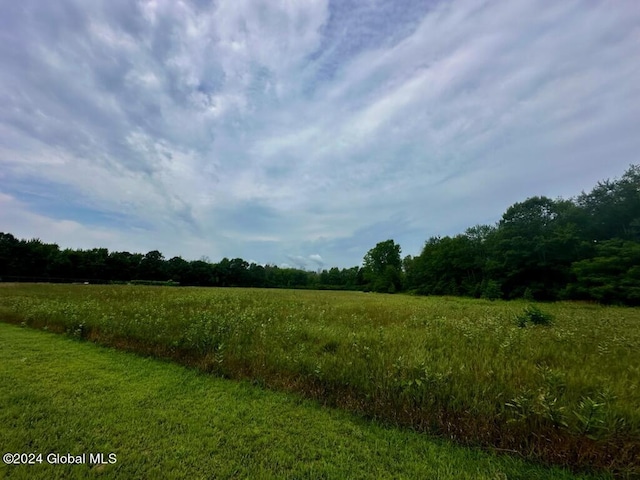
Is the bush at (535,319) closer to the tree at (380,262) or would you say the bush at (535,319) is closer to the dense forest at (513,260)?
the dense forest at (513,260)

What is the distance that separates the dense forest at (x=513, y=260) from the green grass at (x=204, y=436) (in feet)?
105

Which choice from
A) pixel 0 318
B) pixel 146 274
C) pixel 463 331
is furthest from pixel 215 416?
pixel 146 274

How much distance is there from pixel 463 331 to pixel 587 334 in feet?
12.2

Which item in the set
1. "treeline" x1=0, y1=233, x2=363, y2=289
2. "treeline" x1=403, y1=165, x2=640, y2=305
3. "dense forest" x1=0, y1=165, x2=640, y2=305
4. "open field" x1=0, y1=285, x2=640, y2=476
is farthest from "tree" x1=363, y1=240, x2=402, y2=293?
"open field" x1=0, y1=285, x2=640, y2=476

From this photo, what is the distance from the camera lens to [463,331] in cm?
770

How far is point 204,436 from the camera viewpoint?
3312mm

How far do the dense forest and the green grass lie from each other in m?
31.9

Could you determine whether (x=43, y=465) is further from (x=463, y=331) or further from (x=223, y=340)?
(x=463, y=331)

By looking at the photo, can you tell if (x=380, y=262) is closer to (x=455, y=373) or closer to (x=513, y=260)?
(x=513, y=260)

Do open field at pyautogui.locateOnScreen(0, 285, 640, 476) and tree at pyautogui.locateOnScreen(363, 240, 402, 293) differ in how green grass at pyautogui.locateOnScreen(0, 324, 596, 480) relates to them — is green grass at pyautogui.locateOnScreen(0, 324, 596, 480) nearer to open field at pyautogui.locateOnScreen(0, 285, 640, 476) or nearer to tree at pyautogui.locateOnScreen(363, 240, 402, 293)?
open field at pyautogui.locateOnScreen(0, 285, 640, 476)

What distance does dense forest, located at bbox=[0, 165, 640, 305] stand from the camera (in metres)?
26.1

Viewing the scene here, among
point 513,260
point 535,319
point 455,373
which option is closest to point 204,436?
point 455,373

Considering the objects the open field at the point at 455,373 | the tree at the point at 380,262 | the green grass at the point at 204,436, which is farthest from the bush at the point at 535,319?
the tree at the point at 380,262

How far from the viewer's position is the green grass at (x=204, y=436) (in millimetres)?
2762
